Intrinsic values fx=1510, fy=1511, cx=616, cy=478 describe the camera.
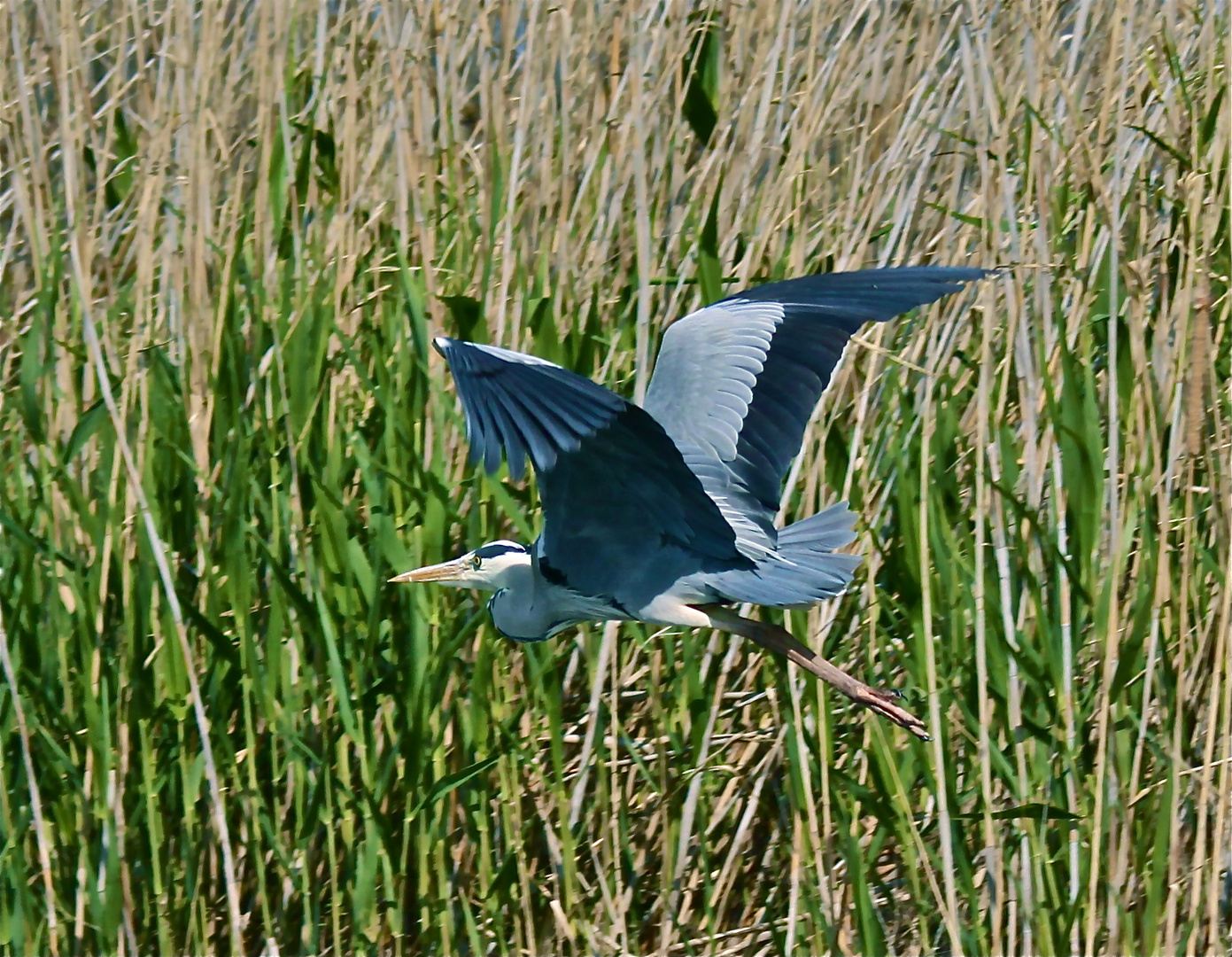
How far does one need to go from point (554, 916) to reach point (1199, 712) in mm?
927

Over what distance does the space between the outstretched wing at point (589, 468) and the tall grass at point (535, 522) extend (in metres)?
0.17

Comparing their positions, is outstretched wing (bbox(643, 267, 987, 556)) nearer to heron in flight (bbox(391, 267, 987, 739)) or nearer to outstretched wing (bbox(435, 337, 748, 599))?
heron in flight (bbox(391, 267, 987, 739))

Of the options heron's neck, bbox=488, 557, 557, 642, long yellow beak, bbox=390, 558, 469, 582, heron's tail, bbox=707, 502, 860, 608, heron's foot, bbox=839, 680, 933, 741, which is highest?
heron's tail, bbox=707, 502, 860, 608

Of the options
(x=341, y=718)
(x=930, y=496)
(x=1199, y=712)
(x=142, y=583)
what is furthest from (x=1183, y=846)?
(x=142, y=583)

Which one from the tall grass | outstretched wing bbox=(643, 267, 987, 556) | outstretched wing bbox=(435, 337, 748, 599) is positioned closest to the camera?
outstretched wing bbox=(435, 337, 748, 599)

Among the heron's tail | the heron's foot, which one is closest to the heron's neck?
the heron's tail

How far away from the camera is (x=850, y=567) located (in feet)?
6.04

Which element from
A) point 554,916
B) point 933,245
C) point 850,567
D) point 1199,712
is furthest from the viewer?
point 933,245

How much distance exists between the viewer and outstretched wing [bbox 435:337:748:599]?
1.44 metres

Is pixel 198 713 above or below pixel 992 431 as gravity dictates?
below

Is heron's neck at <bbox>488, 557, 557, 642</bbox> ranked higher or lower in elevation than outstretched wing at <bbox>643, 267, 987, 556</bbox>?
lower

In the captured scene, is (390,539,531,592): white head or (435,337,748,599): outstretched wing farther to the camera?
(390,539,531,592): white head

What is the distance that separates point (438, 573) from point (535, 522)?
0.93 ft

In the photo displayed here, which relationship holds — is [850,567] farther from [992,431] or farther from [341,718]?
[341,718]
